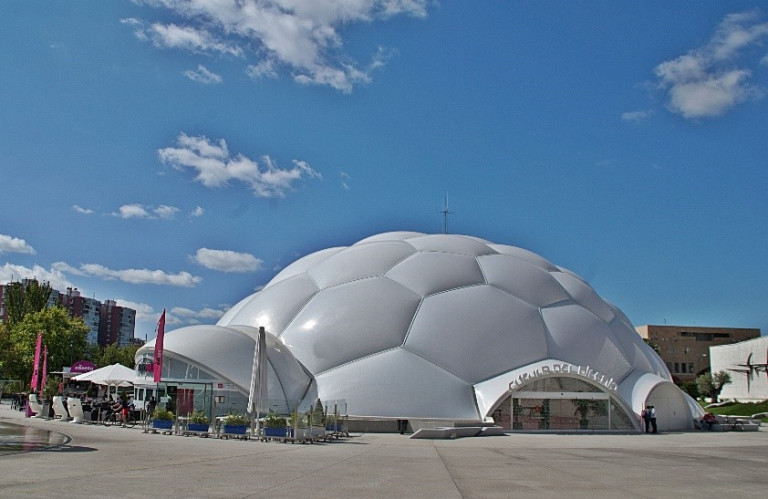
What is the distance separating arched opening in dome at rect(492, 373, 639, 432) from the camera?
2777cm

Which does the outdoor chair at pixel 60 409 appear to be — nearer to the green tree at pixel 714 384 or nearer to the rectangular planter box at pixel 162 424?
the rectangular planter box at pixel 162 424

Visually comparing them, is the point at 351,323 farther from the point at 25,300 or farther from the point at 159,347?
the point at 25,300

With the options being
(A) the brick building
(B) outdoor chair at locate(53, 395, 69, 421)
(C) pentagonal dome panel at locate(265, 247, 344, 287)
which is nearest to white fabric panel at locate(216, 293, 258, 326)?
(C) pentagonal dome panel at locate(265, 247, 344, 287)

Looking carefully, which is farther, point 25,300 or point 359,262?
point 25,300

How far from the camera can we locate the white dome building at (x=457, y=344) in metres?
27.2

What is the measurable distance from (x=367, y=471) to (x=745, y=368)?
77240 mm

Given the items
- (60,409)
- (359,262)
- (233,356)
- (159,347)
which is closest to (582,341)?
(359,262)

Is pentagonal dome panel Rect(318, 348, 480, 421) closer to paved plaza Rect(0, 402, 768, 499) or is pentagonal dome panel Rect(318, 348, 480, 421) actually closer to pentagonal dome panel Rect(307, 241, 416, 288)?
pentagonal dome panel Rect(307, 241, 416, 288)

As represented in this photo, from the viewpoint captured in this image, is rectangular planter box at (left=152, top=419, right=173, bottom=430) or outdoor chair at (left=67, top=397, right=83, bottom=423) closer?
rectangular planter box at (left=152, top=419, right=173, bottom=430)

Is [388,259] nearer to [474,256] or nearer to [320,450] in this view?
[474,256]

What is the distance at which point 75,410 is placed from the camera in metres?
27.6

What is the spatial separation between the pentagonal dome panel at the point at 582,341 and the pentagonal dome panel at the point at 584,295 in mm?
1488

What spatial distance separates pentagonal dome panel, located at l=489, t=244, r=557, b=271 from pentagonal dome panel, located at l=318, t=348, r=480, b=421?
9.98 m

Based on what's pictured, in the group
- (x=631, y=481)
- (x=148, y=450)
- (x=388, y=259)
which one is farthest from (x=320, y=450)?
(x=388, y=259)
